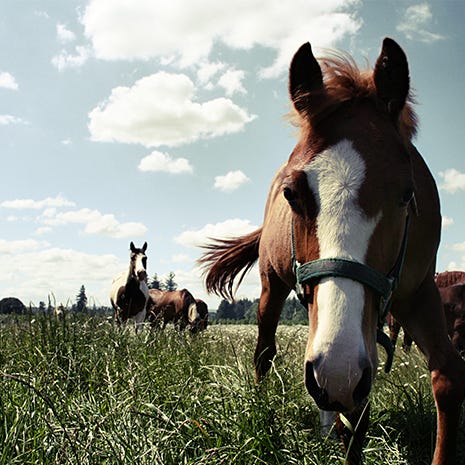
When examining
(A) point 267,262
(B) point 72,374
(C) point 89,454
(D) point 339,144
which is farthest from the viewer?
(A) point 267,262

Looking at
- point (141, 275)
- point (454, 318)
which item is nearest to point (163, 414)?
point (454, 318)

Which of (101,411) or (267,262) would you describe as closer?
(101,411)

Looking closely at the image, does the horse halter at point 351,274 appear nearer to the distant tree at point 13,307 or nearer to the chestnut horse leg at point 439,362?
the chestnut horse leg at point 439,362

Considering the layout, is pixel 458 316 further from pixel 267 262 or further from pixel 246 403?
pixel 246 403

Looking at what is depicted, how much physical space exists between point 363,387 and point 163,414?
1.01 metres

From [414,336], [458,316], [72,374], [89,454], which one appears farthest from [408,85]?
[458,316]

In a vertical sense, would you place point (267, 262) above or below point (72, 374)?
above

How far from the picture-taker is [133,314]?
47.6 ft

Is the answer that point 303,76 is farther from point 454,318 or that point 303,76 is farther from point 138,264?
point 138,264

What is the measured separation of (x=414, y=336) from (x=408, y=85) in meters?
1.55

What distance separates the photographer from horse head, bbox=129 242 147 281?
14.0 meters

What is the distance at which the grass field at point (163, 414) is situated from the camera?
2322 mm

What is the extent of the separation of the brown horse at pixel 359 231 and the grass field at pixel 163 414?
0.44 meters

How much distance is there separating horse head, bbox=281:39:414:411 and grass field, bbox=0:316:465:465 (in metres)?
0.69
